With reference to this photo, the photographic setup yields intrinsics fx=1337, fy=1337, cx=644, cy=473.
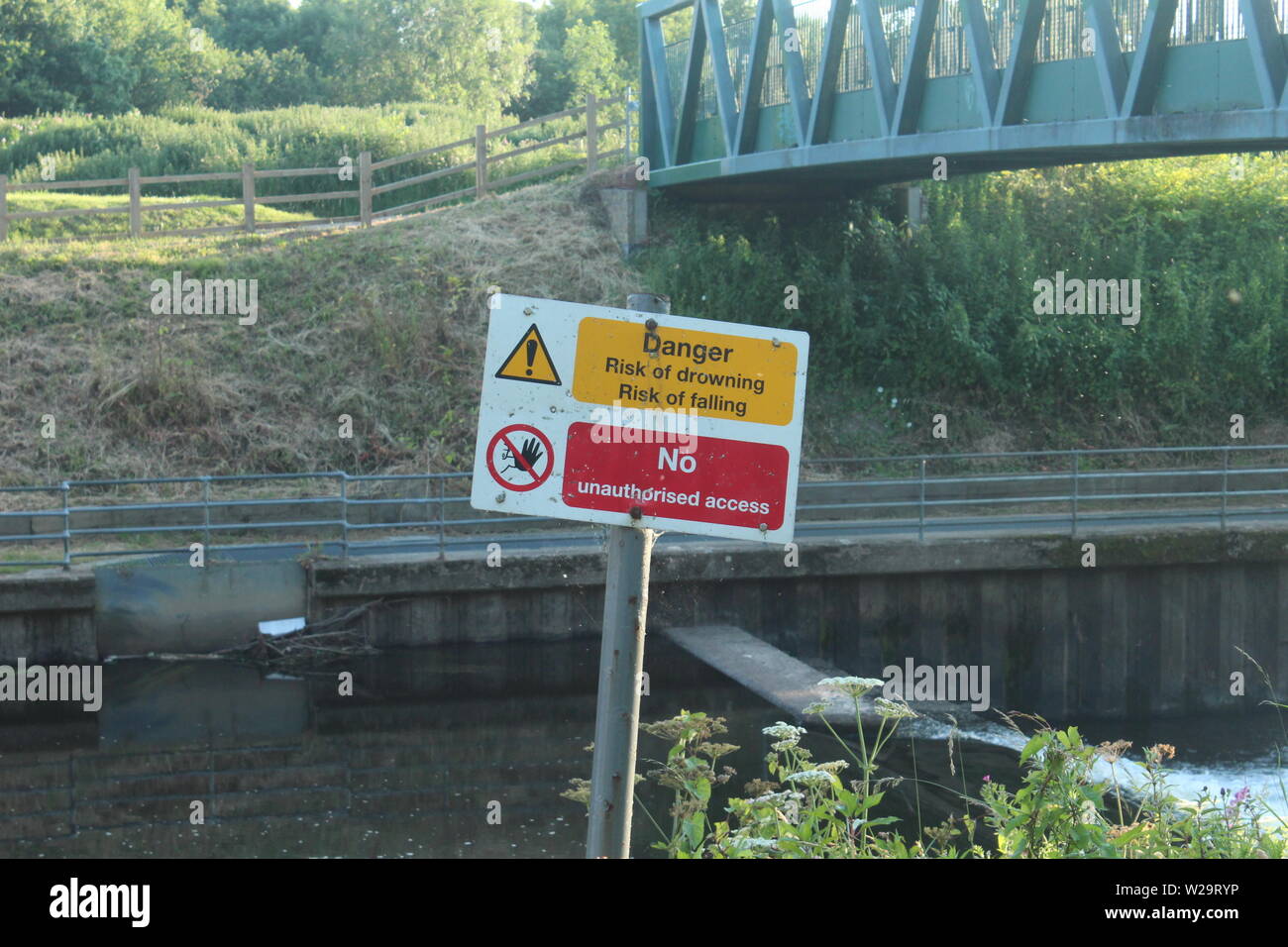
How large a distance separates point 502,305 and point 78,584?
11.5 meters

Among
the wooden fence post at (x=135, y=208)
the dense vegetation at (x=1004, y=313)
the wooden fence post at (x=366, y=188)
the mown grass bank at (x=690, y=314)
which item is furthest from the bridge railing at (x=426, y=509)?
the wooden fence post at (x=135, y=208)

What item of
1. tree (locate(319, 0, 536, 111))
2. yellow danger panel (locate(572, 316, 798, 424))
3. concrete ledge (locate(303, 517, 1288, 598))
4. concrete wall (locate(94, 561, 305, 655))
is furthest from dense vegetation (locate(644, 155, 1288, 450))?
tree (locate(319, 0, 536, 111))

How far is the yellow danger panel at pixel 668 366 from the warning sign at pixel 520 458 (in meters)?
0.13

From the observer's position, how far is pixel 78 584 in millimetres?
12922

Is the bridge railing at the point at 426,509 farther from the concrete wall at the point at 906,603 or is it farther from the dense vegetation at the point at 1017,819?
the dense vegetation at the point at 1017,819

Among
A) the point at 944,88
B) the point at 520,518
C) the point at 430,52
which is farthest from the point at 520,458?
the point at 430,52

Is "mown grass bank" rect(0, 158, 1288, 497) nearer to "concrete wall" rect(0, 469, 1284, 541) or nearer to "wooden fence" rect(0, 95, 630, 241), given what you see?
"wooden fence" rect(0, 95, 630, 241)

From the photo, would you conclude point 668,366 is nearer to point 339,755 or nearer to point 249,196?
point 339,755

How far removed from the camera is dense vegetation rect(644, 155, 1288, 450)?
20203mm

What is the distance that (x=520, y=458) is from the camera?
2.78 meters

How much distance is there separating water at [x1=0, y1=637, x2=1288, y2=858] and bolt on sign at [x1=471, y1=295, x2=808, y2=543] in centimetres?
600

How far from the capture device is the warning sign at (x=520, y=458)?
2766 millimetres
